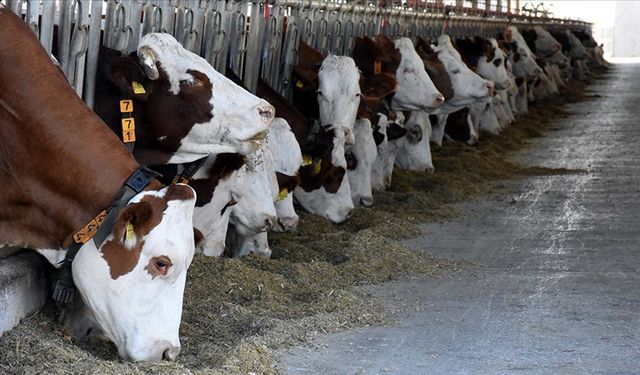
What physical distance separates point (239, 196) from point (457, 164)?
19.8 feet

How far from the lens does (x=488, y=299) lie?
6508 millimetres

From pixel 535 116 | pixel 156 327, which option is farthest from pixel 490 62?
pixel 156 327

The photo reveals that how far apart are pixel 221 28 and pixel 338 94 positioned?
1.23m

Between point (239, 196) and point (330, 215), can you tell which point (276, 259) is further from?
point (330, 215)

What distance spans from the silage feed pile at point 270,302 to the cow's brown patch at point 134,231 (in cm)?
39

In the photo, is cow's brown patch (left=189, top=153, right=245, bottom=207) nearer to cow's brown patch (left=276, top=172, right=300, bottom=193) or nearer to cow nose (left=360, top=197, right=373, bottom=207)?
cow's brown patch (left=276, top=172, right=300, bottom=193)

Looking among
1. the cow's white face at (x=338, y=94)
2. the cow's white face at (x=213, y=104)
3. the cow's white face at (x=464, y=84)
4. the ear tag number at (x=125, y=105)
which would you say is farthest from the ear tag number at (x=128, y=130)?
the cow's white face at (x=464, y=84)

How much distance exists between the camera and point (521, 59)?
2172 centimetres

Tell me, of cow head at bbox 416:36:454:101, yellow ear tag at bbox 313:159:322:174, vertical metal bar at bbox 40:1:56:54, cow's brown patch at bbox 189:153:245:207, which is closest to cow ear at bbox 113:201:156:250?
vertical metal bar at bbox 40:1:56:54

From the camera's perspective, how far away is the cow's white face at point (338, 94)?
9141mm

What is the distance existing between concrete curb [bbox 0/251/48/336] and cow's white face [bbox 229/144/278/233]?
2.11 metres

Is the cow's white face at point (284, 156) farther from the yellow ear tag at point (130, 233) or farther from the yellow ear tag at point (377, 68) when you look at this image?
the yellow ear tag at point (130, 233)

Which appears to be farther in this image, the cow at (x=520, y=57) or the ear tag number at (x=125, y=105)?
the cow at (x=520, y=57)

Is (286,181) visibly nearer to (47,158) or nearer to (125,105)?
(125,105)
